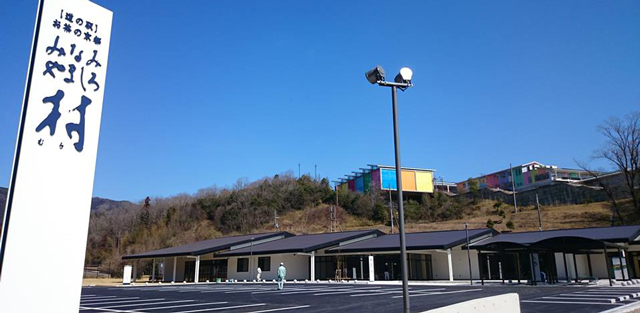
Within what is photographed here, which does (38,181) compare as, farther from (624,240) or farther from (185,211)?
(185,211)

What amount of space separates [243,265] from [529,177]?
50.9m

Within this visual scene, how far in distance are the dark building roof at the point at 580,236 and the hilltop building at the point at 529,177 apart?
33.0 m

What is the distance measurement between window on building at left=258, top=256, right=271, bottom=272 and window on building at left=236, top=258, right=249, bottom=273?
4.41ft

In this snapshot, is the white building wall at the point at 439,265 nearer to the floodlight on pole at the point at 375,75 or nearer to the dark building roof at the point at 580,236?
the dark building roof at the point at 580,236

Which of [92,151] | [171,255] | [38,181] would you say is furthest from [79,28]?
[171,255]

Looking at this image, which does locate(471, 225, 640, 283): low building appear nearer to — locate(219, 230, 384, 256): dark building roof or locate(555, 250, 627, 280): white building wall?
locate(555, 250, 627, 280): white building wall

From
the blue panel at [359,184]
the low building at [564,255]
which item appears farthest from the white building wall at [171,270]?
the blue panel at [359,184]

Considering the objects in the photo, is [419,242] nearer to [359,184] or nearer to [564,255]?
[564,255]

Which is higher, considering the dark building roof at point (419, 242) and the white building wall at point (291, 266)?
the dark building roof at point (419, 242)

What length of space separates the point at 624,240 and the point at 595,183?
102ft

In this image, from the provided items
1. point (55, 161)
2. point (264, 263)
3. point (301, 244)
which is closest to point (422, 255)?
point (301, 244)

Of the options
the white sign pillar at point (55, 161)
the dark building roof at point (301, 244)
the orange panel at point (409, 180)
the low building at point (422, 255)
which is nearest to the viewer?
the white sign pillar at point (55, 161)

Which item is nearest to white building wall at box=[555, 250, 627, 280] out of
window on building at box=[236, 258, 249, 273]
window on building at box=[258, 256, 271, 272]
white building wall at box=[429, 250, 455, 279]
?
white building wall at box=[429, 250, 455, 279]

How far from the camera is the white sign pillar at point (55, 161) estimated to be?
13.9 ft
